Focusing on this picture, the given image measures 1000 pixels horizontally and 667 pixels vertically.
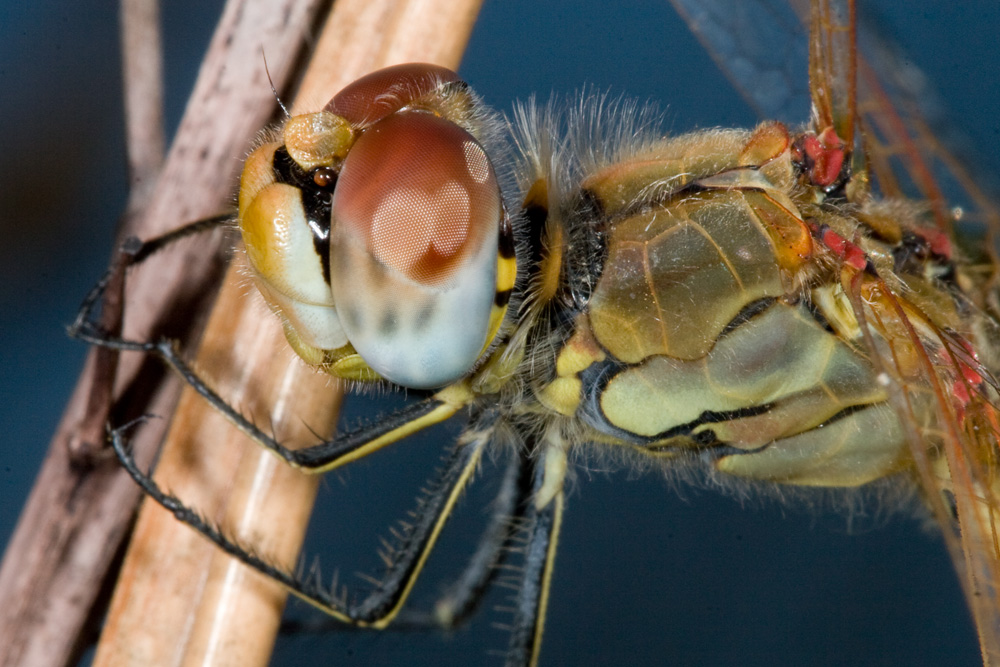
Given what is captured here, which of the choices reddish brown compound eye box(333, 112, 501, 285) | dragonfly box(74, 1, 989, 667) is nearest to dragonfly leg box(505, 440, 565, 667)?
dragonfly box(74, 1, 989, 667)

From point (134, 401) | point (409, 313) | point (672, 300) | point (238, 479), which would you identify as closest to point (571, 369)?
point (672, 300)

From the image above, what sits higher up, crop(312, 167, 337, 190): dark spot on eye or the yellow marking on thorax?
the yellow marking on thorax

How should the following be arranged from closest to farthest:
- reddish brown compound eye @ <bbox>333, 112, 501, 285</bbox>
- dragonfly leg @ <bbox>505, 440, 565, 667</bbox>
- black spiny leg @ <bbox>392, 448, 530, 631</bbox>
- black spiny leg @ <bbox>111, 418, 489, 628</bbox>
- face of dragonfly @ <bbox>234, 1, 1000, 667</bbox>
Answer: reddish brown compound eye @ <bbox>333, 112, 501, 285</bbox> < face of dragonfly @ <bbox>234, 1, 1000, 667</bbox> < black spiny leg @ <bbox>111, 418, 489, 628</bbox> < dragonfly leg @ <bbox>505, 440, 565, 667</bbox> < black spiny leg @ <bbox>392, 448, 530, 631</bbox>

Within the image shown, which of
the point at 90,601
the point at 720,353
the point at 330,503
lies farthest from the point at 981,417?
the point at 330,503

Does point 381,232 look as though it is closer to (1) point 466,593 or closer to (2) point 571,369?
(2) point 571,369

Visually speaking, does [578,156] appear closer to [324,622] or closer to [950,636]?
[324,622]

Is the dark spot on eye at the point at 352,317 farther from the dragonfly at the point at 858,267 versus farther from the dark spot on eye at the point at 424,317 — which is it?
the dragonfly at the point at 858,267

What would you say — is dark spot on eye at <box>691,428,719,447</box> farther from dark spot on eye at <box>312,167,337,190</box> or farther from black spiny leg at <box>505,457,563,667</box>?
dark spot on eye at <box>312,167,337,190</box>

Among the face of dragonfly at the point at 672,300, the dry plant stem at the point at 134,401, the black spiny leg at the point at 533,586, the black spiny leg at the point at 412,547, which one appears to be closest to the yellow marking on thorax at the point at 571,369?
the face of dragonfly at the point at 672,300
